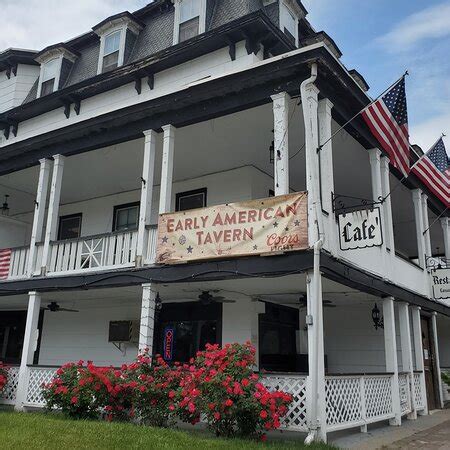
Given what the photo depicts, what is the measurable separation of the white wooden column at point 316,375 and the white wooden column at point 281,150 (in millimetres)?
1796

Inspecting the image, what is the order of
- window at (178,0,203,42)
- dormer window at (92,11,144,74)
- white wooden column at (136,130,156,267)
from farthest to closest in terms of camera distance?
dormer window at (92,11,144,74), window at (178,0,203,42), white wooden column at (136,130,156,267)

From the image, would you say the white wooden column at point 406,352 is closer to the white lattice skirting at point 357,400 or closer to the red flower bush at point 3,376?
the white lattice skirting at point 357,400

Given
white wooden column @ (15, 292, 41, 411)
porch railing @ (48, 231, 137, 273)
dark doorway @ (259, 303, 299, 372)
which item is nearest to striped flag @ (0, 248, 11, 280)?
white wooden column @ (15, 292, 41, 411)

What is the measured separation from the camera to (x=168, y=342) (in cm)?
1416

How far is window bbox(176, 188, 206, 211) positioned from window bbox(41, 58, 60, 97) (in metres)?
5.85

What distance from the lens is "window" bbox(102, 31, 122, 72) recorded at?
50.4 feet

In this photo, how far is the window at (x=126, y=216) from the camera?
1591 cm

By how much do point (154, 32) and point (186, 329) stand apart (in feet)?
28.2

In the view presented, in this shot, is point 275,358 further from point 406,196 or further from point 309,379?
point 406,196

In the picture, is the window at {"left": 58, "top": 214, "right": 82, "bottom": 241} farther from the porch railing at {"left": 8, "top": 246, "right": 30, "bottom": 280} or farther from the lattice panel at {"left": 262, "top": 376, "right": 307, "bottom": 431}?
the lattice panel at {"left": 262, "top": 376, "right": 307, "bottom": 431}

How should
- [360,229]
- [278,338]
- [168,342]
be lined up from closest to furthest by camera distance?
[360,229]
[278,338]
[168,342]

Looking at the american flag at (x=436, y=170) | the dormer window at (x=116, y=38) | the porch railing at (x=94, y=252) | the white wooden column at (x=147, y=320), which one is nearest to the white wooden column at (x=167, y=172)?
the porch railing at (x=94, y=252)

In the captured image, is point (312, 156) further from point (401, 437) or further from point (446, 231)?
point (446, 231)

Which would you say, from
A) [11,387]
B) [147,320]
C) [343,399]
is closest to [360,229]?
[343,399]
